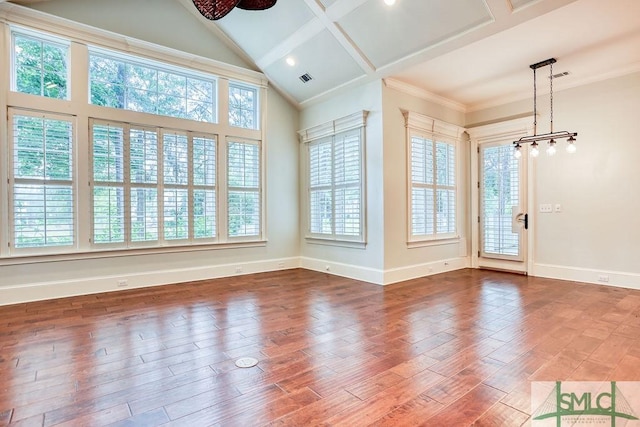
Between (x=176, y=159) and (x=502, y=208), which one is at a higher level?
(x=176, y=159)

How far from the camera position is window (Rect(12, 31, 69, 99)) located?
14.2 ft

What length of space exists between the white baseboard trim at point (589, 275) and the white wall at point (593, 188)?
1 centimetres

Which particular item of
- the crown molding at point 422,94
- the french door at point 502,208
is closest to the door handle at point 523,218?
the french door at point 502,208

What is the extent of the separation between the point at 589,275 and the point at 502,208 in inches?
64.2

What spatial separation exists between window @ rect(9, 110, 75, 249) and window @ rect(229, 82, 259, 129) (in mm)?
2455

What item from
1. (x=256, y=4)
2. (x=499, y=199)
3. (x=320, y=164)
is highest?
(x=256, y=4)

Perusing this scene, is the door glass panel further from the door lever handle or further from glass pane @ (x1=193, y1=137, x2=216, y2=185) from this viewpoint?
glass pane @ (x1=193, y1=137, x2=216, y2=185)

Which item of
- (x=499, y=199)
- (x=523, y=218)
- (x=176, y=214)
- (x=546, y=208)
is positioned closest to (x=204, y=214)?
(x=176, y=214)

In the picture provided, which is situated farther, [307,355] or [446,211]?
[446,211]

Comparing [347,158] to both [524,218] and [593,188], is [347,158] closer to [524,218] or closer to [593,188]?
[524,218]

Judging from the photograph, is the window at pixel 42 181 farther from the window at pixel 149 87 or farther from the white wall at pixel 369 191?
the white wall at pixel 369 191

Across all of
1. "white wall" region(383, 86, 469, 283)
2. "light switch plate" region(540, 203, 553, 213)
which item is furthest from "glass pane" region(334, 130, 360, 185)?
"light switch plate" region(540, 203, 553, 213)

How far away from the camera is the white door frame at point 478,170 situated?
5727 mm

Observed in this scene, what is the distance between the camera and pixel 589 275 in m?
5.11
